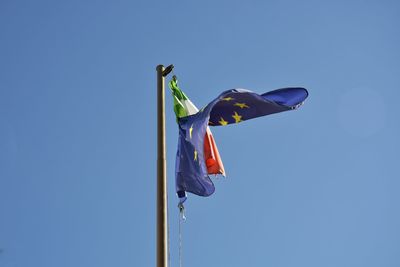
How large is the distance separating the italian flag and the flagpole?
56.8 inches

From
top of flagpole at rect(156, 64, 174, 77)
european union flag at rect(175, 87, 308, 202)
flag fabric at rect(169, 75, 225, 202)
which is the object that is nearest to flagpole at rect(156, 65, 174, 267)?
top of flagpole at rect(156, 64, 174, 77)

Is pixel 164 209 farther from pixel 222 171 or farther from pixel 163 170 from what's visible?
pixel 222 171

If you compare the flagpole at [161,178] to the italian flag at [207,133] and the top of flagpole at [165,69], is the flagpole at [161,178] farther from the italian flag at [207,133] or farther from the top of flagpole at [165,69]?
the italian flag at [207,133]

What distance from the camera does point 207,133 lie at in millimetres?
11180

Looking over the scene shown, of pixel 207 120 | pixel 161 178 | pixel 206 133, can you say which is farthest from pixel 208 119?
pixel 161 178

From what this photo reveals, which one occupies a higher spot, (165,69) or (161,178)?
(165,69)

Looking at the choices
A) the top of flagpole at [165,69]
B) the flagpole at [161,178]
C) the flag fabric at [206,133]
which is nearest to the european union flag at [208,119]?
the flag fabric at [206,133]

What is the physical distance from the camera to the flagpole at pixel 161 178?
7.96 meters

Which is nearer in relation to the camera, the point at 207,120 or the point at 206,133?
the point at 207,120

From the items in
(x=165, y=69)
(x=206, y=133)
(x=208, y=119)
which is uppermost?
(x=165, y=69)

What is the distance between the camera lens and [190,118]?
10.6m

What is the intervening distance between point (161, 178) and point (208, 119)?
205 centimetres

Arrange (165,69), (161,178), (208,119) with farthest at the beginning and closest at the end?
(208,119) → (165,69) → (161,178)

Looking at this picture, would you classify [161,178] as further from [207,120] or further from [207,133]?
[207,133]
